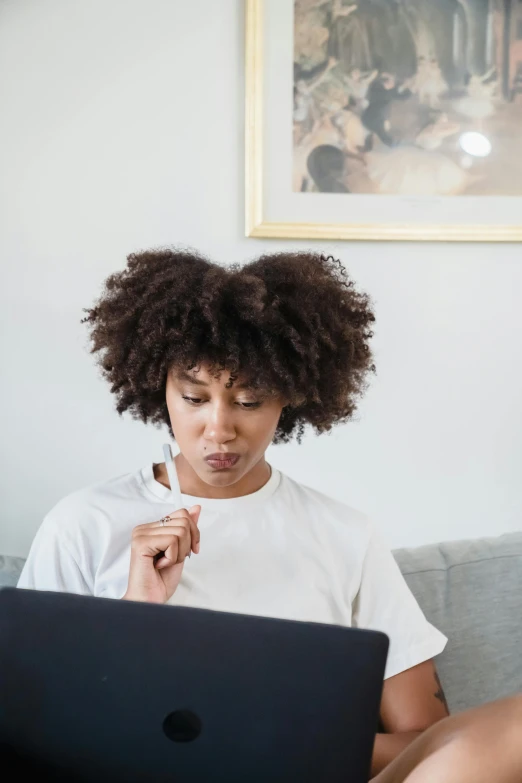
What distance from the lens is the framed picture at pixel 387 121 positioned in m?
1.47

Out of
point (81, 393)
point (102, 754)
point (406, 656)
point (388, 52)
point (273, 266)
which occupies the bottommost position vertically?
point (406, 656)

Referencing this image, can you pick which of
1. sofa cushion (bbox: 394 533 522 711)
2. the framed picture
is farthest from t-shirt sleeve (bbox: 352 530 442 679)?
the framed picture

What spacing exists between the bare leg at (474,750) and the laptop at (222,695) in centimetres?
8

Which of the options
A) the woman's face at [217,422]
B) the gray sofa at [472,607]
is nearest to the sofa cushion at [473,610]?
the gray sofa at [472,607]

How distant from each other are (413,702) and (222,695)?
534 millimetres

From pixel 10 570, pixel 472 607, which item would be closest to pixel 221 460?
pixel 10 570

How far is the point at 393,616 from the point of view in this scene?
1.07 metres

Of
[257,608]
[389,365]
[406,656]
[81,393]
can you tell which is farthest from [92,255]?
[406,656]

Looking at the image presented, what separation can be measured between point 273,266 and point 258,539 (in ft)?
1.24

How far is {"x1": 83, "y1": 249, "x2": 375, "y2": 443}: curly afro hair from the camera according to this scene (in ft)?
3.21

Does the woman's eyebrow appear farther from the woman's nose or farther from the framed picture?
the framed picture

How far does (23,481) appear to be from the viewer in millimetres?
1470

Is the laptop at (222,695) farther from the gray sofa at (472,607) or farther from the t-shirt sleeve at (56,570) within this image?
the gray sofa at (472,607)

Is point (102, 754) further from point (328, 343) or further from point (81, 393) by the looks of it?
point (81, 393)
